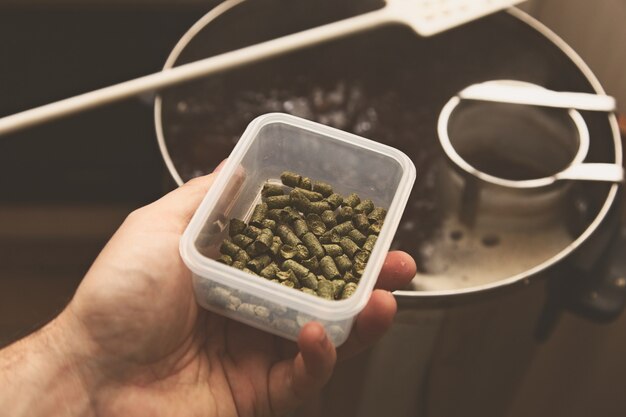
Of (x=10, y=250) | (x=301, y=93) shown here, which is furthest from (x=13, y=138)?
(x=301, y=93)

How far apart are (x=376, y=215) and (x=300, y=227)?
8 centimetres

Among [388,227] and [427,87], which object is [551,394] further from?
[388,227]

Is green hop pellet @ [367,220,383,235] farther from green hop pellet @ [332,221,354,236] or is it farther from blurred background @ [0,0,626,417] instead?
blurred background @ [0,0,626,417]

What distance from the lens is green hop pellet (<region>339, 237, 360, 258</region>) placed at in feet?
2.34

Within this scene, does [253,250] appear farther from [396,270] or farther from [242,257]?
[396,270]

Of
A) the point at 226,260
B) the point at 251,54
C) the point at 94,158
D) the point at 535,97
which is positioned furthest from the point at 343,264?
the point at 94,158

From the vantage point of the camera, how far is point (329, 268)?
2.28 feet

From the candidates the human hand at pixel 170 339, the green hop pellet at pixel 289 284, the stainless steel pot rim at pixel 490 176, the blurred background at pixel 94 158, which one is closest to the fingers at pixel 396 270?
the human hand at pixel 170 339

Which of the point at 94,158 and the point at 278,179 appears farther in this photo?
the point at 94,158

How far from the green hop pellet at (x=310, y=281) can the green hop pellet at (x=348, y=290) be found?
0.09ft

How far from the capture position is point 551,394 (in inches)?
48.3

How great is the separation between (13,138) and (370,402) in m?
0.83

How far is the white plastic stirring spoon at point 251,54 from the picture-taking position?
746mm

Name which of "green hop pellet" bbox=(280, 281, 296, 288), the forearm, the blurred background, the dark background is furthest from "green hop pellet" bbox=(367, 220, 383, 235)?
the dark background
